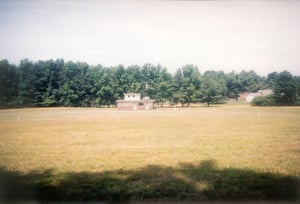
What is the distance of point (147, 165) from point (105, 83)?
361 centimetres

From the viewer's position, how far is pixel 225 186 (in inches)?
165

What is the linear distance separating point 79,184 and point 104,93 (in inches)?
164

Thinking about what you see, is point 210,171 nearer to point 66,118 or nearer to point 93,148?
point 93,148

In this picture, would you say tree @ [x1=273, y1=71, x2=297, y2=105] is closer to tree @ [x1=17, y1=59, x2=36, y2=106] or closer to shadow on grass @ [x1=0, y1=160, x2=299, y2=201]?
shadow on grass @ [x1=0, y1=160, x2=299, y2=201]

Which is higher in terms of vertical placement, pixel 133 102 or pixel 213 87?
pixel 213 87

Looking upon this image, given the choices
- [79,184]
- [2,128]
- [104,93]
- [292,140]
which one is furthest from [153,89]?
[2,128]

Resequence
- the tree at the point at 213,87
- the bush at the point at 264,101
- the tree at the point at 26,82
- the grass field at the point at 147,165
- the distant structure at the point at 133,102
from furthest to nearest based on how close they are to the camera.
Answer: the bush at the point at 264,101 → the distant structure at the point at 133,102 → the tree at the point at 213,87 → the tree at the point at 26,82 → the grass field at the point at 147,165

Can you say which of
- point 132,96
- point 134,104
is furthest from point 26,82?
point 134,104

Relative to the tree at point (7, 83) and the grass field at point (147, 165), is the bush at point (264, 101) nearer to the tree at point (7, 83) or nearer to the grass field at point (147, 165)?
the grass field at point (147, 165)

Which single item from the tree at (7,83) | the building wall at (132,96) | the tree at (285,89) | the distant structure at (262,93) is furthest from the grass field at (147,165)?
the distant structure at (262,93)

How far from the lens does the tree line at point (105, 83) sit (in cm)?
621

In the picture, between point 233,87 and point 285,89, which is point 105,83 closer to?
point 233,87

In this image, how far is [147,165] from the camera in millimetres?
5367

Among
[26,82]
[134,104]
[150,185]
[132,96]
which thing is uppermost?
[26,82]
